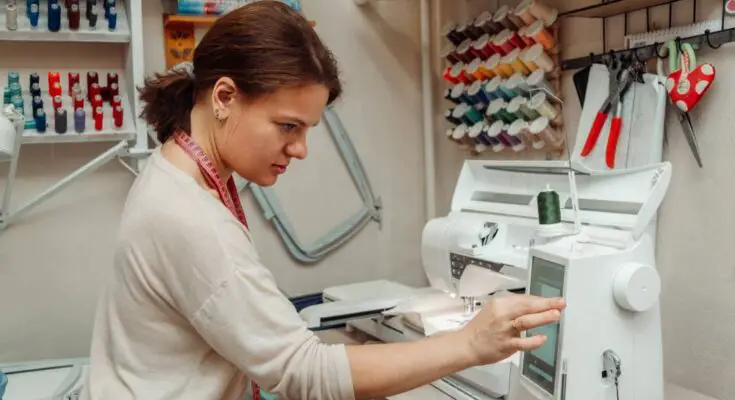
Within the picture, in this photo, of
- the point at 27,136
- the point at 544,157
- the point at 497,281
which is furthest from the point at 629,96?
the point at 27,136

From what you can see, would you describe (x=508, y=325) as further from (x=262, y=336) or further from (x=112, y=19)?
(x=112, y=19)

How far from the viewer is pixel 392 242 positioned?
9.20 feet

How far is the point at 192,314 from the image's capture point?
0.99 m

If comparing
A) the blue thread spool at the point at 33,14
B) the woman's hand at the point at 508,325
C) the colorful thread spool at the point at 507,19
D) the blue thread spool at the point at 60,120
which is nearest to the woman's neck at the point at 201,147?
the woman's hand at the point at 508,325

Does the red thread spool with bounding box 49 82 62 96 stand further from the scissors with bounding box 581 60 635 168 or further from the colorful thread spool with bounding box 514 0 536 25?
the scissors with bounding box 581 60 635 168

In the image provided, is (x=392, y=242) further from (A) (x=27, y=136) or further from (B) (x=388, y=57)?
(A) (x=27, y=136)

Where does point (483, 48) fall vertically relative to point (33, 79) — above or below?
above

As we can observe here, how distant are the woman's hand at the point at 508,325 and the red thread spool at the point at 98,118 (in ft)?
4.80

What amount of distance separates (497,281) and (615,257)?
38cm

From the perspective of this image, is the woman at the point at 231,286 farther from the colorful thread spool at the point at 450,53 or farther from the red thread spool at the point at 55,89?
the colorful thread spool at the point at 450,53

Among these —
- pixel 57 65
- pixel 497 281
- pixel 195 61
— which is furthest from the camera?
pixel 57 65

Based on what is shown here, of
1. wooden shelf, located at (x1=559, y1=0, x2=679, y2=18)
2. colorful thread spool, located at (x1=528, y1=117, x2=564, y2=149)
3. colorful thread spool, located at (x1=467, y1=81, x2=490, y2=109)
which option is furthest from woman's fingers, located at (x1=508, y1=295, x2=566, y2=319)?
colorful thread spool, located at (x1=467, y1=81, x2=490, y2=109)

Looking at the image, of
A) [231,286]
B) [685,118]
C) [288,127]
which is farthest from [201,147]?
[685,118]

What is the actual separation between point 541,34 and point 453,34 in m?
0.44
